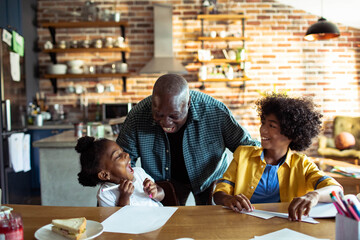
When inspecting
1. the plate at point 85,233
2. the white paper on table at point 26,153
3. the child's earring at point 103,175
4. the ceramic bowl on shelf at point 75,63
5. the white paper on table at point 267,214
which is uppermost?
the ceramic bowl on shelf at point 75,63

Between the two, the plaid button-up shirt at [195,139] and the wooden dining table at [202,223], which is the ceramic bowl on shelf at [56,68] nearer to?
the plaid button-up shirt at [195,139]

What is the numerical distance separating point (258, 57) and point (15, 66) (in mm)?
3420

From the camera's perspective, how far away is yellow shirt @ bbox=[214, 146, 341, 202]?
1.58 metres

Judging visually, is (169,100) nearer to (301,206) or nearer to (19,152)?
(301,206)

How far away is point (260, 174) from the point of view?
1646 millimetres

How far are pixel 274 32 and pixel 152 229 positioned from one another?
496 centimetres

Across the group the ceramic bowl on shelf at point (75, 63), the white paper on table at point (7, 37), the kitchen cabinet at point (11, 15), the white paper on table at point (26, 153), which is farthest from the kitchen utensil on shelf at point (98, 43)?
the white paper on table at point (26, 153)

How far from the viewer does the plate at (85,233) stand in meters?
1.04

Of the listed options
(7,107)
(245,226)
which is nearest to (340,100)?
(7,107)

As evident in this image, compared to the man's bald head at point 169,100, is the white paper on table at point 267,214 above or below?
below

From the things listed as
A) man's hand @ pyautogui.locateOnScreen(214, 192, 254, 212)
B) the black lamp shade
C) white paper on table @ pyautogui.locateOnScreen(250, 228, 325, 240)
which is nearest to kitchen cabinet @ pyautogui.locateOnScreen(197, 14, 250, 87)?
the black lamp shade

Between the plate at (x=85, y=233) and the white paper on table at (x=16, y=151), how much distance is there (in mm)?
3097

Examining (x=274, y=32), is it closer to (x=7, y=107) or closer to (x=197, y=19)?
(x=197, y=19)

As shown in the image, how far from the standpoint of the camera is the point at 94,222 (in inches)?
44.6
